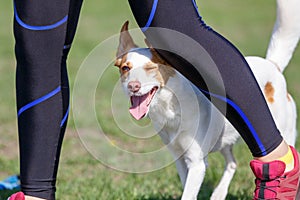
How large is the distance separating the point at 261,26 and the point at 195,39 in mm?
12482

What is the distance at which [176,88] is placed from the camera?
10.1 ft

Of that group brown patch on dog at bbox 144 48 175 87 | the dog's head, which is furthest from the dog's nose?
brown patch on dog at bbox 144 48 175 87

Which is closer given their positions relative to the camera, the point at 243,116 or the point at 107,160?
the point at 243,116

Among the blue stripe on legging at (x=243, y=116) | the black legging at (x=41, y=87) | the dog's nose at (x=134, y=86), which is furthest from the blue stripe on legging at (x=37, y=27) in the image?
the blue stripe on legging at (x=243, y=116)

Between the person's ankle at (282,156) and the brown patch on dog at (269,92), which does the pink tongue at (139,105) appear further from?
the brown patch on dog at (269,92)

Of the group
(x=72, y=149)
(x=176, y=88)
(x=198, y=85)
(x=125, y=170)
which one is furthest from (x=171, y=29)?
(x=72, y=149)

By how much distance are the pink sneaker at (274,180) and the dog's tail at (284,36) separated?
1.03 metres

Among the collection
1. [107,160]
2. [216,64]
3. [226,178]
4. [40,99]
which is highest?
[216,64]

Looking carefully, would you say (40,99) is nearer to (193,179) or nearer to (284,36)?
(193,179)

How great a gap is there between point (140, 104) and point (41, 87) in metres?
0.63

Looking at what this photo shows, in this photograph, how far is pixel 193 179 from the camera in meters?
3.10

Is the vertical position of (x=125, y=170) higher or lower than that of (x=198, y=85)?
lower

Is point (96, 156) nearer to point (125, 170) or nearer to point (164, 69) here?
point (125, 170)

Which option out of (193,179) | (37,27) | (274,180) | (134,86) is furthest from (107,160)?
(37,27)
